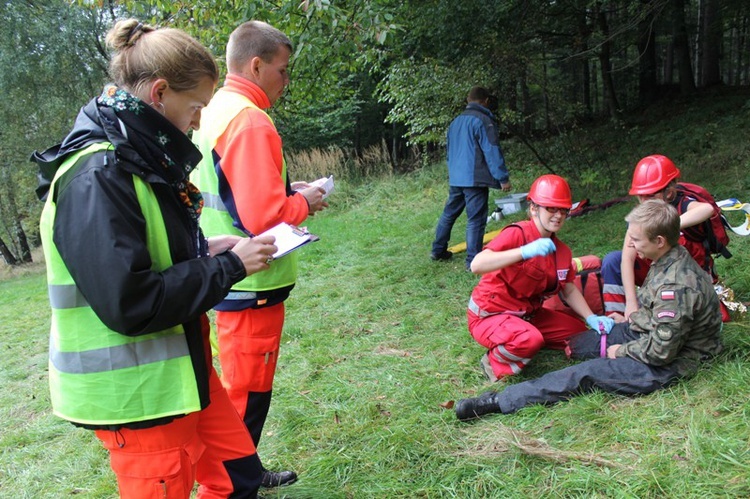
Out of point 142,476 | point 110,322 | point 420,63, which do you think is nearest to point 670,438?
point 142,476

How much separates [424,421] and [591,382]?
0.92m

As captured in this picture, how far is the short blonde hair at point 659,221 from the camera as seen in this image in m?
2.81

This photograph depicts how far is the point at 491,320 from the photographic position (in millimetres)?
3230

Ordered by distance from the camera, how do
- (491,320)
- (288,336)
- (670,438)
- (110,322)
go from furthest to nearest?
(288,336) < (491,320) < (670,438) < (110,322)

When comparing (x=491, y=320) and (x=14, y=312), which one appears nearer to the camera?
(x=491, y=320)

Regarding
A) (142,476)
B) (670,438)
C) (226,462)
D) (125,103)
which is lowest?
(670,438)

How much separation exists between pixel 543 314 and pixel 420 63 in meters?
5.83

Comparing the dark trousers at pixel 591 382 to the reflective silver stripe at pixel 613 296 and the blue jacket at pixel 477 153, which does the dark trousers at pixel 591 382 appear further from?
the blue jacket at pixel 477 153

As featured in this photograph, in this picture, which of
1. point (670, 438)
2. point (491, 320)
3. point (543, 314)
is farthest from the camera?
point (543, 314)

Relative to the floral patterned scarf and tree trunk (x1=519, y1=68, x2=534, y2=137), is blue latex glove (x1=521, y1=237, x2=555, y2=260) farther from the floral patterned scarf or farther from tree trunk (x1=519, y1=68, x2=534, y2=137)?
tree trunk (x1=519, y1=68, x2=534, y2=137)

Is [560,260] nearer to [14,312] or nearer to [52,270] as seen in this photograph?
[52,270]

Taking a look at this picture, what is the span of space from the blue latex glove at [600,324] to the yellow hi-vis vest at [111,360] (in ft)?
8.70

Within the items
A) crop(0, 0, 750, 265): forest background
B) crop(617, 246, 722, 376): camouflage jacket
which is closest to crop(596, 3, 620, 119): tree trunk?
crop(0, 0, 750, 265): forest background

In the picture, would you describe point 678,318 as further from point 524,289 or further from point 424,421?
point 424,421
